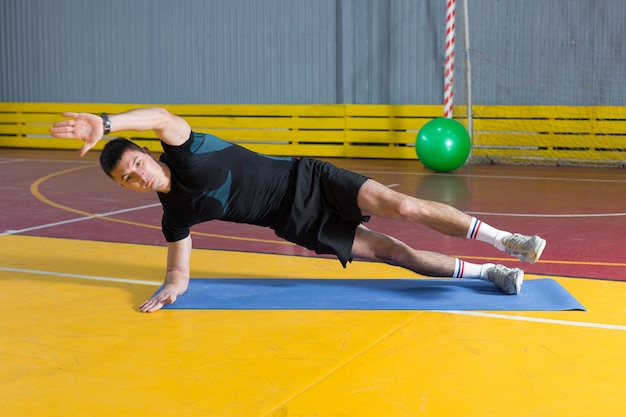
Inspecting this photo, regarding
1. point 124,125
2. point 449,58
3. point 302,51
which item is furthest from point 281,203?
point 302,51

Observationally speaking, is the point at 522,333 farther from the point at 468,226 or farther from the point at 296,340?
the point at 296,340

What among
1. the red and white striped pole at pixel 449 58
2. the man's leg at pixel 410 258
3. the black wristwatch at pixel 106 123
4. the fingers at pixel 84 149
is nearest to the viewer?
the fingers at pixel 84 149

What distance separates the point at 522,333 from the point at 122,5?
14.3 metres

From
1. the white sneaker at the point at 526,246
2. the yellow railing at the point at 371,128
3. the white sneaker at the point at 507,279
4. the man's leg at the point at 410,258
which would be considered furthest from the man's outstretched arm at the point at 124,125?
the yellow railing at the point at 371,128

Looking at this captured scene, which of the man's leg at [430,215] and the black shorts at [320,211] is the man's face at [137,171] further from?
the man's leg at [430,215]

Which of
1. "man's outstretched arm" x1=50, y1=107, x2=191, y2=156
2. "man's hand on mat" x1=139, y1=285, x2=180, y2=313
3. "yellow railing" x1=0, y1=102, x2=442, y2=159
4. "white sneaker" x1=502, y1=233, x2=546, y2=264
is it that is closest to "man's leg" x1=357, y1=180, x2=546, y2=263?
"white sneaker" x1=502, y1=233, x2=546, y2=264

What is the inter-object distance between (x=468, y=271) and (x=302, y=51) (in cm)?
1064

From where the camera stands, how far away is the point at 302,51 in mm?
14969

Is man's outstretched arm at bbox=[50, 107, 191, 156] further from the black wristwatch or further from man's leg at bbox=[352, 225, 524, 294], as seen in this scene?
man's leg at bbox=[352, 225, 524, 294]

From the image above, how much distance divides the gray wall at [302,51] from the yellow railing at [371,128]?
0.31 metres

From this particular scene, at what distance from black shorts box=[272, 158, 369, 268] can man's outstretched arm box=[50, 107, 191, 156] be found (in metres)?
0.74

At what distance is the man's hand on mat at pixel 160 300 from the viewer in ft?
14.8

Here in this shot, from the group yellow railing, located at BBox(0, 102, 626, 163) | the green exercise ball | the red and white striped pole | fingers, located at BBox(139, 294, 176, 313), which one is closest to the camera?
fingers, located at BBox(139, 294, 176, 313)

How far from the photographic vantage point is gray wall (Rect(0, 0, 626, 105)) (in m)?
12.8
